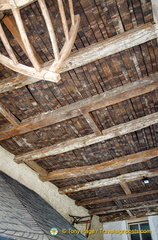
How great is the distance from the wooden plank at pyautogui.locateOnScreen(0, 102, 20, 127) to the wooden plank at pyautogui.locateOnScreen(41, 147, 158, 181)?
2.22 m

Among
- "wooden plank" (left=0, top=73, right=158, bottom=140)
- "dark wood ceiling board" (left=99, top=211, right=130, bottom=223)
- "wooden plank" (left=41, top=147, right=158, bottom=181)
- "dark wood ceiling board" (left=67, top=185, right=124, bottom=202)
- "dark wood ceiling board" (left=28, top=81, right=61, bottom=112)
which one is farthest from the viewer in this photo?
"dark wood ceiling board" (left=99, top=211, right=130, bottom=223)

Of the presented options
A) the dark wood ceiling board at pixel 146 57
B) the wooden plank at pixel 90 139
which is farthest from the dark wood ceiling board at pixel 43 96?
the dark wood ceiling board at pixel 146 57

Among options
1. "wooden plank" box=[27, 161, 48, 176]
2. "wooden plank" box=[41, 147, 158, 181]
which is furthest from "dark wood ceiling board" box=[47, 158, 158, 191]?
"wooden plank" box=[41, 147, 158, 181]

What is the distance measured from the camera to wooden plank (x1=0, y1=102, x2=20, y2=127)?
139 inches

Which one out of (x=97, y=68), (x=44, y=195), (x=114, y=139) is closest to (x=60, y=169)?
(x=44, y=195)

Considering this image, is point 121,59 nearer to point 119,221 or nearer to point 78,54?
point 78,54

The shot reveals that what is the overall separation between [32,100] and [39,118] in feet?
1.35

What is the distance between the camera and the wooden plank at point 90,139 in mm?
3694

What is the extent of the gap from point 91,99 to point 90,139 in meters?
1.11

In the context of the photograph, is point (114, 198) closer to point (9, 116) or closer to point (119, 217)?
point (119, 217)

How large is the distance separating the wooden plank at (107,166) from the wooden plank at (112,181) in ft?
2.70

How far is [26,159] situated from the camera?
186 inches

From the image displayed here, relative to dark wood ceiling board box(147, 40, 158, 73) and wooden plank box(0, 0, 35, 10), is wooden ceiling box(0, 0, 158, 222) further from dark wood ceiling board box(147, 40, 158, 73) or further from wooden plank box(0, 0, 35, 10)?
wooden plank box(0, 0, 35, 10)

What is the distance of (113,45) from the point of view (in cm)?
259
